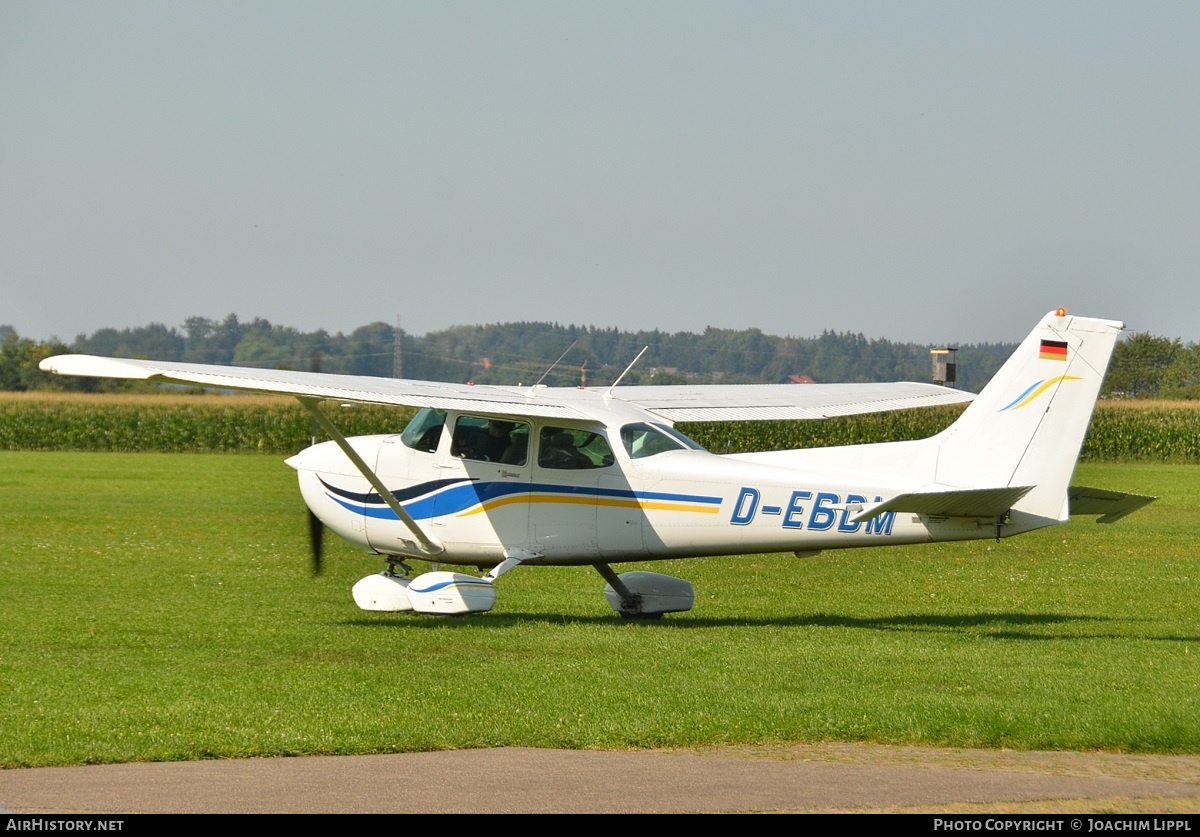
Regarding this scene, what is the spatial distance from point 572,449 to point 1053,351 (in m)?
4.06

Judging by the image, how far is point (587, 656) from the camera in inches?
428

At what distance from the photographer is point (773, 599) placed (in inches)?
593

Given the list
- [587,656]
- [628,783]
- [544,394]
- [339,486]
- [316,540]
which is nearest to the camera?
[628,783]

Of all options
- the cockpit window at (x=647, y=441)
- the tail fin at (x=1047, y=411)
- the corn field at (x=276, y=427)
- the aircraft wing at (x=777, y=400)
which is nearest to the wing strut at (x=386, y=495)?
the cockpit window at (x=647, y=441)

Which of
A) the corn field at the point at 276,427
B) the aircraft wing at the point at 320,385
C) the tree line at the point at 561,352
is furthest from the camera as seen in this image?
the tree line at the point at 561,352

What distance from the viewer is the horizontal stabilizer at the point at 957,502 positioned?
36.4 ft

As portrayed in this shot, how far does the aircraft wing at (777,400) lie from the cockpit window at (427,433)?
2.16 m

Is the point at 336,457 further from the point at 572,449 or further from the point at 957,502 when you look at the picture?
the point at 957,502

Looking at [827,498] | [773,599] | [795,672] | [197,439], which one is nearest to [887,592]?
[773,599]

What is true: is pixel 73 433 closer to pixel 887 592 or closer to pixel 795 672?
pixel 887 592

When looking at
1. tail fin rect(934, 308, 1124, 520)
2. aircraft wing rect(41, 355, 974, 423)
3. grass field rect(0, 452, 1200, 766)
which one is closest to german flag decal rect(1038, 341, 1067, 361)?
tail fin rect(934, 308, 1124, 520)

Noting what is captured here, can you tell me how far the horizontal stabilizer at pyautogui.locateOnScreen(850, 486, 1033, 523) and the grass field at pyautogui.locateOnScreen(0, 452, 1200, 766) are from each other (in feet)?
Result: 3.58

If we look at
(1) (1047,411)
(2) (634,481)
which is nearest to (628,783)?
(2) (634,481)

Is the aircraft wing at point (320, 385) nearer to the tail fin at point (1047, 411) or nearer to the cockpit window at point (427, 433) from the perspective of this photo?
the cockpit window at point (427, 433)
